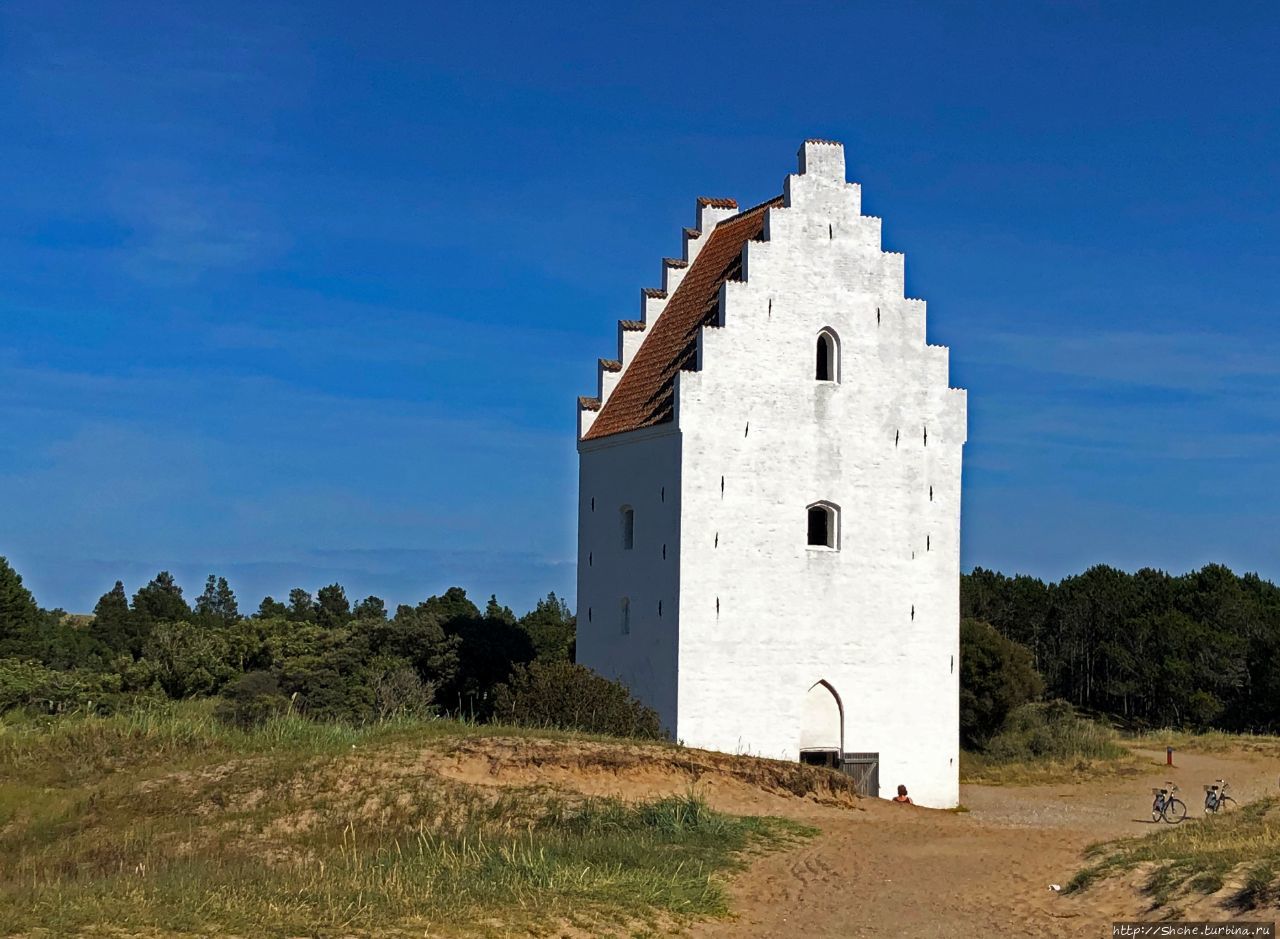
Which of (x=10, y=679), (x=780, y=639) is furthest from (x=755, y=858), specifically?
Answer: (x=10, y=679)

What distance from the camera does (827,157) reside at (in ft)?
97.1

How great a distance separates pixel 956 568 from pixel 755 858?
1355cm

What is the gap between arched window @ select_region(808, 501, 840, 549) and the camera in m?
28.6

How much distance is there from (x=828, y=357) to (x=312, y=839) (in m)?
15.3

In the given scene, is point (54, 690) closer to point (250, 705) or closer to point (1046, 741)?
point (250, 705)

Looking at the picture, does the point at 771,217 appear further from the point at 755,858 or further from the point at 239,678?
the point at 239,678

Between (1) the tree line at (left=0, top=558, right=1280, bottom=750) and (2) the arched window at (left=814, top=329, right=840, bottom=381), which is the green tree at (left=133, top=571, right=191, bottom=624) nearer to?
(1) the tree line at (left=0, top=558, right=1280, bottom=750)

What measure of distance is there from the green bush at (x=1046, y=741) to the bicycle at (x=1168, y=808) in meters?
9.40

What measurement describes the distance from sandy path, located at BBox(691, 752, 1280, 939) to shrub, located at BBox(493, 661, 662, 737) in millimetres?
4897

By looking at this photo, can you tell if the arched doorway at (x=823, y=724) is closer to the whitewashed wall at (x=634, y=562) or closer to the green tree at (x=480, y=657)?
the whitewashed wall at (x=634, y=562)

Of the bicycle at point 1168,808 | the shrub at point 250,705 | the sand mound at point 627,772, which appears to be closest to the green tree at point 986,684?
the bicycle at point 1168,808

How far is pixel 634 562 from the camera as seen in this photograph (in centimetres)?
2966

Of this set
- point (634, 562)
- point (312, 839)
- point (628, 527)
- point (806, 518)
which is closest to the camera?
point (312, 839)

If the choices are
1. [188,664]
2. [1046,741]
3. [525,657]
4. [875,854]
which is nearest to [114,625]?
[188,664]
